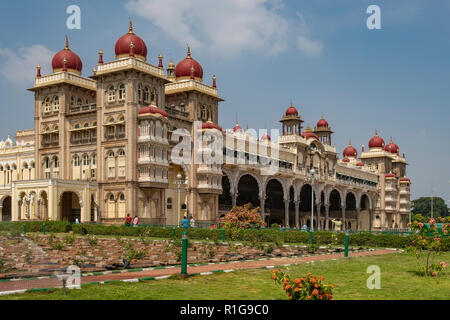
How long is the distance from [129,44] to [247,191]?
90.6 feet

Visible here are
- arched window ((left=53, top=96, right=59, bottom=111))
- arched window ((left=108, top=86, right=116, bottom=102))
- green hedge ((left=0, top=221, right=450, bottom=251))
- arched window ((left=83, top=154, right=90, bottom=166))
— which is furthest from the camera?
arched window ((left=53, top=96, right=59, bottom=111))

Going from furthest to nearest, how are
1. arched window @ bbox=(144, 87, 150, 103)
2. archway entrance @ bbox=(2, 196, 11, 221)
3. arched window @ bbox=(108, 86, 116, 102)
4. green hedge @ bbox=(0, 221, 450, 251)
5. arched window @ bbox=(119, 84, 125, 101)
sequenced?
archway entrance @ bbox=(2, 196, 11, 221) < arched window @ bbox=(144, 87, 150, 103) < arched window @ bbox=(108, 86, 116, 102) < arched window @ bbox=(119, 84, 125, 101) < green hedge @ bbox=(0, 221, 450, 251)

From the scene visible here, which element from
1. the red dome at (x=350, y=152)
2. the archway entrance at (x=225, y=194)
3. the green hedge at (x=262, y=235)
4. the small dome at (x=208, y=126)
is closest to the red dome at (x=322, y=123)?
the red dome at (x=350, y=152)

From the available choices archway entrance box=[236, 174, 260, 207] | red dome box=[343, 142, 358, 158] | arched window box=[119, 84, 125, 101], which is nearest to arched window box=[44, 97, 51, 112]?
arched window box=[119, 84, 125, 101]

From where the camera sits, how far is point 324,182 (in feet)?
251

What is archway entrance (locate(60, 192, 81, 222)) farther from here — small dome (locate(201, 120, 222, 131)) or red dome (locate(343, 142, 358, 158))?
red dome (locate(343, 142, 358, 158))

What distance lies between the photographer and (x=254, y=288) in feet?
41.4

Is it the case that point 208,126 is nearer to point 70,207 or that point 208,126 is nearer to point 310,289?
point 70,207

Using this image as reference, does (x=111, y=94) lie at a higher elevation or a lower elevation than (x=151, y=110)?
higher

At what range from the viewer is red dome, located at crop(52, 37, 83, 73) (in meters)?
54.9

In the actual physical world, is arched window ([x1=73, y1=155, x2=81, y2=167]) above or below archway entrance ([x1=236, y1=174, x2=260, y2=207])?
above

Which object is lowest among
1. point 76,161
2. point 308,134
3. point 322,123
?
point 76,161

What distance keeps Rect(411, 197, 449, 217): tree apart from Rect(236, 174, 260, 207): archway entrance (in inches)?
4103

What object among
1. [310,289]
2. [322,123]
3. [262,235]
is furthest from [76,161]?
[310,289]
